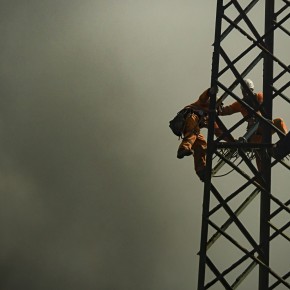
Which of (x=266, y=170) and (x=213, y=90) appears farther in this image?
(x=266, y=170)

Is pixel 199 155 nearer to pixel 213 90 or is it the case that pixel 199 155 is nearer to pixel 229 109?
pixel 229 109

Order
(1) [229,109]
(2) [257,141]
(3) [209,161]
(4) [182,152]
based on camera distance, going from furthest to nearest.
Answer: (1) [229,109], (2) [257,141], (4) [182,152], (3) [209,161]

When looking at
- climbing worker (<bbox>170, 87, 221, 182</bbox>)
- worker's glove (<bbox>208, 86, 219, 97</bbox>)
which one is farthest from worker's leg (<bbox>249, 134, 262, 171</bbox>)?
worker's glove (<bbox>208, 86, 219, 97</bbox>)

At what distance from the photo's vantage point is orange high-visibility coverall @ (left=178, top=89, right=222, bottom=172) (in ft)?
43.2

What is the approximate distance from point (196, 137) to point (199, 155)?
39 cm

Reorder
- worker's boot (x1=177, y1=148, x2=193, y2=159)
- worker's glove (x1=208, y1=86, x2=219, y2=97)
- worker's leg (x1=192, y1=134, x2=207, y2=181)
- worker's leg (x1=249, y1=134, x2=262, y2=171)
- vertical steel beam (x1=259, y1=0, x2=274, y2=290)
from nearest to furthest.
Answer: vertical steel beam (x1=259, y1=0, x2=274, y2=290) → worker's glove (x1=208, y1=86, x2=219, y2=97) → worker's leg (x1=249, y1=134, x2=262, y2=171) → worker's boot (x1=177, y1=148, x2=193, y2=159) → worker's leg (x1=192, y1=134, x2=207, y2=181)

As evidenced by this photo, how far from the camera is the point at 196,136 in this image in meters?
13.6

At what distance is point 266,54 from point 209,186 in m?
2.62

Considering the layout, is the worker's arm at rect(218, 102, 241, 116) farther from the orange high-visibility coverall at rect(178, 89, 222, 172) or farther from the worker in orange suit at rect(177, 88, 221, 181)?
the orange high-visibility coverall at rect(178, 89, 222, 172)

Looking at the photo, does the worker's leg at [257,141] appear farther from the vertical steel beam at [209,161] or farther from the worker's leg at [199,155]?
the vertical steel beam at [209,161]

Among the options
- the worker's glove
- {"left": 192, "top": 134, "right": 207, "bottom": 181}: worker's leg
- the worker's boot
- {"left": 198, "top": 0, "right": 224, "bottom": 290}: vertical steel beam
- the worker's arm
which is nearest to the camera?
{"left": 198, "top": 0, "right": 224, "bottom": 290}: vertical steel beam

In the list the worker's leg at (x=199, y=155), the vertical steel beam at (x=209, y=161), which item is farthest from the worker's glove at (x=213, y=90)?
the worker's leg at (x=199, y=155)

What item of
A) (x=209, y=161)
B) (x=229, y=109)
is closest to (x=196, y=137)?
(x=229, y=109)

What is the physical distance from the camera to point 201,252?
37.1 ft
